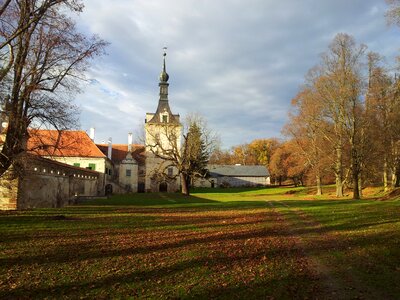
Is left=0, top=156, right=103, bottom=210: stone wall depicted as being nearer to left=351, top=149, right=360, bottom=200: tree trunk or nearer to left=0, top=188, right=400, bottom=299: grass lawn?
left=0, top=188, right=400, bottom=299: grass lawn

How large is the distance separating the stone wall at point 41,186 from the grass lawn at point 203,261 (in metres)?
6.58

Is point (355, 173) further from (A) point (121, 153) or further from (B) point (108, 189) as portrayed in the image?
(A) point (121, 153)

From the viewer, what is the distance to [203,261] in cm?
817

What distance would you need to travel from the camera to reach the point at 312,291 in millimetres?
5984

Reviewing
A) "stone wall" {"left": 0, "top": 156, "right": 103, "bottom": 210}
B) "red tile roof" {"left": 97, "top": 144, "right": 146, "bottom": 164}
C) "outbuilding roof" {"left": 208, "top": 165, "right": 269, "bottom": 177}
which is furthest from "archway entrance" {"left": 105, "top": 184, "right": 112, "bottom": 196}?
"outbuilding roof" {"left": 208, "top": 165, "right": 269, "bottom": 177}

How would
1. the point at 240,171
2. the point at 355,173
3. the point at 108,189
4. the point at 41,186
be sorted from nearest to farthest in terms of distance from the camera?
the point at 41,186
the point at 355,173
the point at 108,189
the point at 240,171

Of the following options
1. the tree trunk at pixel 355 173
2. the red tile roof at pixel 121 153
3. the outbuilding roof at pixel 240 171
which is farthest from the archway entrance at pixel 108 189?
the tree trunk at pixel 355 173

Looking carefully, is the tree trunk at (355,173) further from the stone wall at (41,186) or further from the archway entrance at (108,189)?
the archway entrance at (108,189)

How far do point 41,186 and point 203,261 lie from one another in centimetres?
1894

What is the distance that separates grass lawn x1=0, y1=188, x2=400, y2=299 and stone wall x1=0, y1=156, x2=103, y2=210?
658cm

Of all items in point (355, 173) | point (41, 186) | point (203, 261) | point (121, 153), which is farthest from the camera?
point (121, 153)

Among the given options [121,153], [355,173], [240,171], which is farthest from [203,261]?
[240,171]

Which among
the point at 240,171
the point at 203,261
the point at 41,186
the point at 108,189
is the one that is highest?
the point at 240,171

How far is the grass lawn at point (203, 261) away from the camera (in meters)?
6.12
